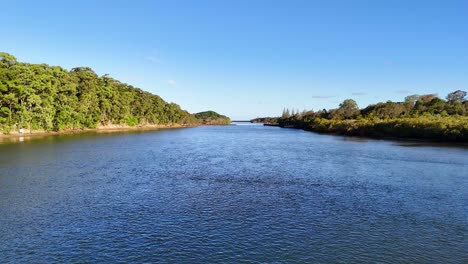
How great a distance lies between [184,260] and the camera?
45.2ft

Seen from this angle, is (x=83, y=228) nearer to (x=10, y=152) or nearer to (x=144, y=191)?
(x=144, y=191)

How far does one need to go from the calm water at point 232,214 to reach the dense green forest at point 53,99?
48832mm

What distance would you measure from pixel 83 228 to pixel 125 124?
135727 mm

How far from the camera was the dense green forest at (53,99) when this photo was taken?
74938 mm

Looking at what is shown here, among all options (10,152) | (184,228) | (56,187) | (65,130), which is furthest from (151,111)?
(184,228)

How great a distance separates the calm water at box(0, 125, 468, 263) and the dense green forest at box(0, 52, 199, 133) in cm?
4883

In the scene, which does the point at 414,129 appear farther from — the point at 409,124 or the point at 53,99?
the point at 53,99

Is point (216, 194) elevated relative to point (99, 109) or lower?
lower

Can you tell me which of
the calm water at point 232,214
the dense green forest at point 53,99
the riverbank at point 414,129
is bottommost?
the calm water at point 232,214

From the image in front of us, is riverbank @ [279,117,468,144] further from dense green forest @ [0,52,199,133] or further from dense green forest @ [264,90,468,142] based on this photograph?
dense green forest @ [0,52,199,133]

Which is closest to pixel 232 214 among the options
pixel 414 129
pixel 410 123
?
pixel 414 129

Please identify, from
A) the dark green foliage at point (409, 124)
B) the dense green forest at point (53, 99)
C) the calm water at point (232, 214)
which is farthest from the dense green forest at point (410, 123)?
Result: the dense green forest at point (53, 99)

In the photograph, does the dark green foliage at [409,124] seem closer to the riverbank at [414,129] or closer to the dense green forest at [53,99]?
the riverbank at [414,129]

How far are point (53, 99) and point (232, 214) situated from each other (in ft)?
274
